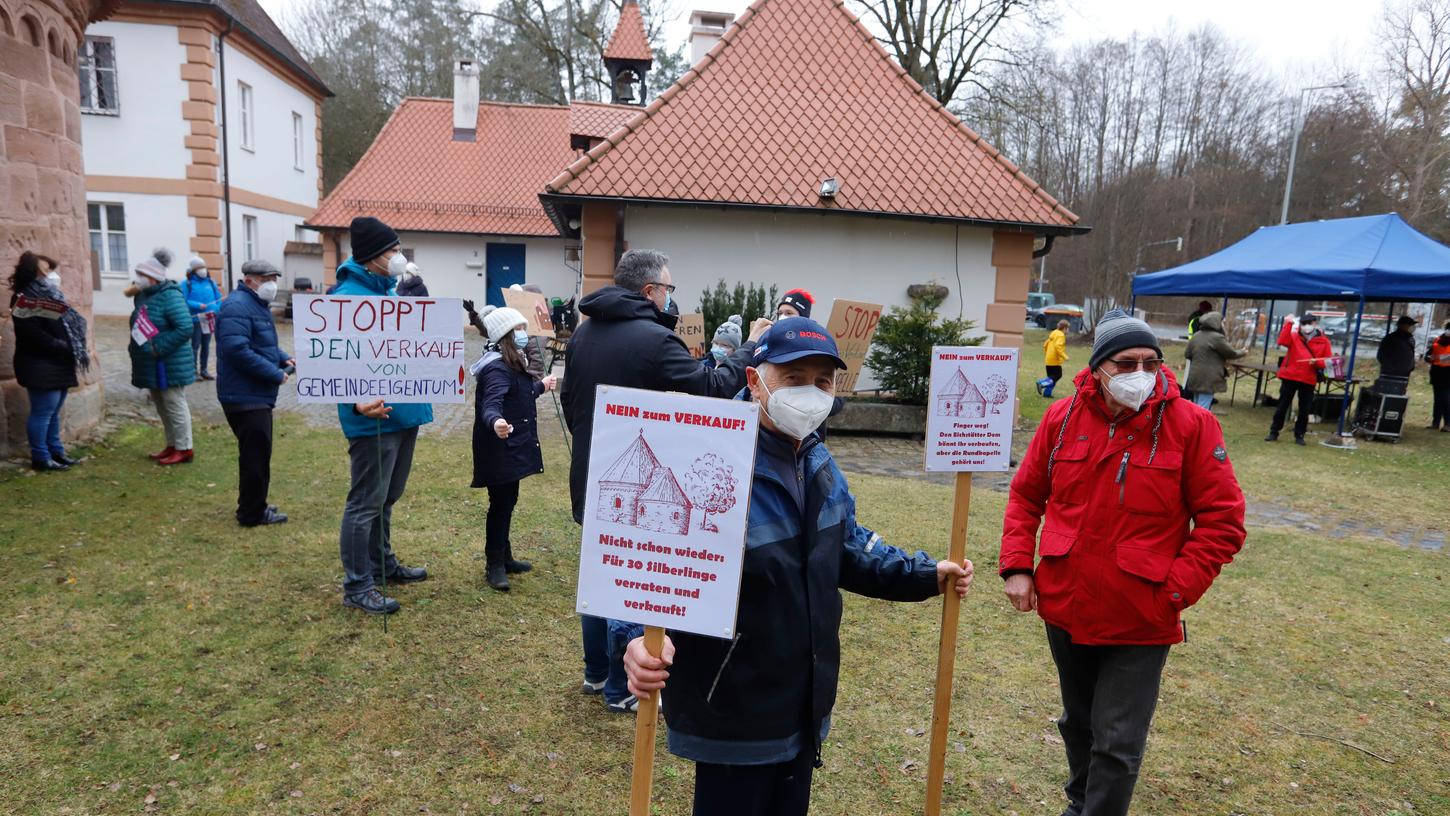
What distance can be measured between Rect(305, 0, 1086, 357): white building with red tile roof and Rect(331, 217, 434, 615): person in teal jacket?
681cm

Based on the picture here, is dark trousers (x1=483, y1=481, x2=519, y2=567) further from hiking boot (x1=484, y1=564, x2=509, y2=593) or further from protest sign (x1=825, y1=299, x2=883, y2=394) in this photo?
protest sign (x1=825, y1=299, x2=883, y2=394)

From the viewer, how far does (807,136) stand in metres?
12.9

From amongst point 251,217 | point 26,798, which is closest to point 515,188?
point 251,217

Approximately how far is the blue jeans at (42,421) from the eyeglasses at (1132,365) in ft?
28.3

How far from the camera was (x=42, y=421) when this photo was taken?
288 inches

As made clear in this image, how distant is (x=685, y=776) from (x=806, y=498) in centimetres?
189

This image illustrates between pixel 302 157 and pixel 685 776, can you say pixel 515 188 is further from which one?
pixel 685 776

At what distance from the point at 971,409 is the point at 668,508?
76.0 inches

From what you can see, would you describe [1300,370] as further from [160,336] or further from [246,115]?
[246,115]

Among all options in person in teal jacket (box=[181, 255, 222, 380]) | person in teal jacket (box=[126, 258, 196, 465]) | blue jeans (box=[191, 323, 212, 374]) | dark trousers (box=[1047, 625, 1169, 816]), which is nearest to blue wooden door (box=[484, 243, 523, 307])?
blue jeans (box=[191, 323, 212, 374])

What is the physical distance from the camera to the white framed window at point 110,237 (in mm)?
20375

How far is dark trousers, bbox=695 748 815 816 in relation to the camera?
7.27ft

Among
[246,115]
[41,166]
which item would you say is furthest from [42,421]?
[246,115]

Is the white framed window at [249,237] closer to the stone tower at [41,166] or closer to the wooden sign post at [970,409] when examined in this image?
the stone tower at [41,166]
